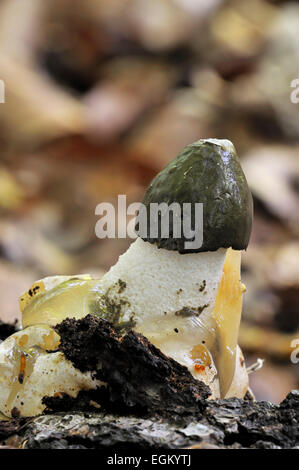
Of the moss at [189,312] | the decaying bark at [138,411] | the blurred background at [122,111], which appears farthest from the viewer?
the blurred background at [122,111]

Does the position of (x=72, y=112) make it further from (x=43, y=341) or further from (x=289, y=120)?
(x=43, y=341)

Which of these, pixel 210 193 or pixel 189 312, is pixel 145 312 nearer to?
pixel 189 312

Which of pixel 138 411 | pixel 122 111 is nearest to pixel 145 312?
Answer: pixel 138 411

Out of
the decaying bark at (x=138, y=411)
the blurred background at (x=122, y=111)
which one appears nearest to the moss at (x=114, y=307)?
the decaying bark at (x=138, y=411)

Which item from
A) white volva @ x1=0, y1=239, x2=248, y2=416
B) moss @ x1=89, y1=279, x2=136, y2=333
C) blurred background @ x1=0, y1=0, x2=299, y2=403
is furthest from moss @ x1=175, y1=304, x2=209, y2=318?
blurred background @ x1=0, y1=0, x2=299, y2=403

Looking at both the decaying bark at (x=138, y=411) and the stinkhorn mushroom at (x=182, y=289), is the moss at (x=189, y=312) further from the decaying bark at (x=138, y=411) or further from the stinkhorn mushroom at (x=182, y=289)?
the decaying bark at (x=138, y=411)
